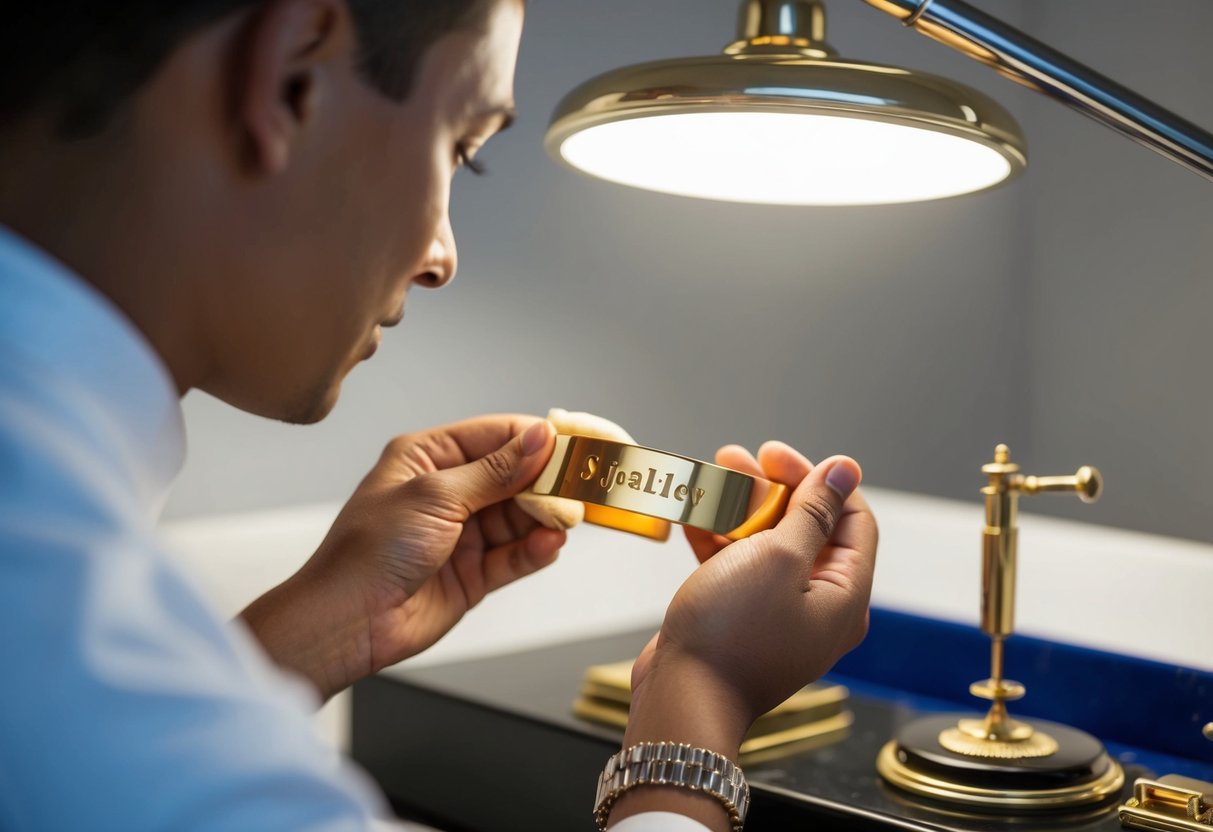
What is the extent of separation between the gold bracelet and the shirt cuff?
18 cm

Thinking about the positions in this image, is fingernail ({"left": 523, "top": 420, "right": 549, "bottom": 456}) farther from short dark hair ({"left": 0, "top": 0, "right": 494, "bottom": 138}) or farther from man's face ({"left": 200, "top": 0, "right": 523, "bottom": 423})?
short dark hair ({"left": 0, "top": 0, "right": 494, "bottom": 138})

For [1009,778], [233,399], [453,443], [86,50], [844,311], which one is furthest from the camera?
[844,311]

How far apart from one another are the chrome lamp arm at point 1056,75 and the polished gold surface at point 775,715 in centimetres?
50

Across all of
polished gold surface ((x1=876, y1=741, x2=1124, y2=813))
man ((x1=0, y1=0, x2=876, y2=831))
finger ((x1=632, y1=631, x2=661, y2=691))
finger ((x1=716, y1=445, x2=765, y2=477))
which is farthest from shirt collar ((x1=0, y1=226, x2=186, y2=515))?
polished gold surface ((x1=876, y1=741, x2=1124, y2=813))

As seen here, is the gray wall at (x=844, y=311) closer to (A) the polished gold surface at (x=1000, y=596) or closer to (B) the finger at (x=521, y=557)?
(B) the finger at (x=521, y=557)

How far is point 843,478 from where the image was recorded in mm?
732

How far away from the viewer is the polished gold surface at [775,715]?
37.0 inches

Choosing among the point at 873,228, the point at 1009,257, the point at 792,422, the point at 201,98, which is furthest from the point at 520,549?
the point at 1009,257

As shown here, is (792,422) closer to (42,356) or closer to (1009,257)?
(1009,257)

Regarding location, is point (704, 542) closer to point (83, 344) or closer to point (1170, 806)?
point (1170, 806)

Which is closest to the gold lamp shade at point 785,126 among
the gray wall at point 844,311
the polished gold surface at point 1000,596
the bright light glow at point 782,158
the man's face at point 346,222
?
the bright light glow at point 782,158

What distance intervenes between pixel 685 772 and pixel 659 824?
0.03 metres

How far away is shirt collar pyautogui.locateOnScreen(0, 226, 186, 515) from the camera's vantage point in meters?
0.41

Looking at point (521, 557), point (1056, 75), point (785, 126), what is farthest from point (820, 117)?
point (521, 557)
